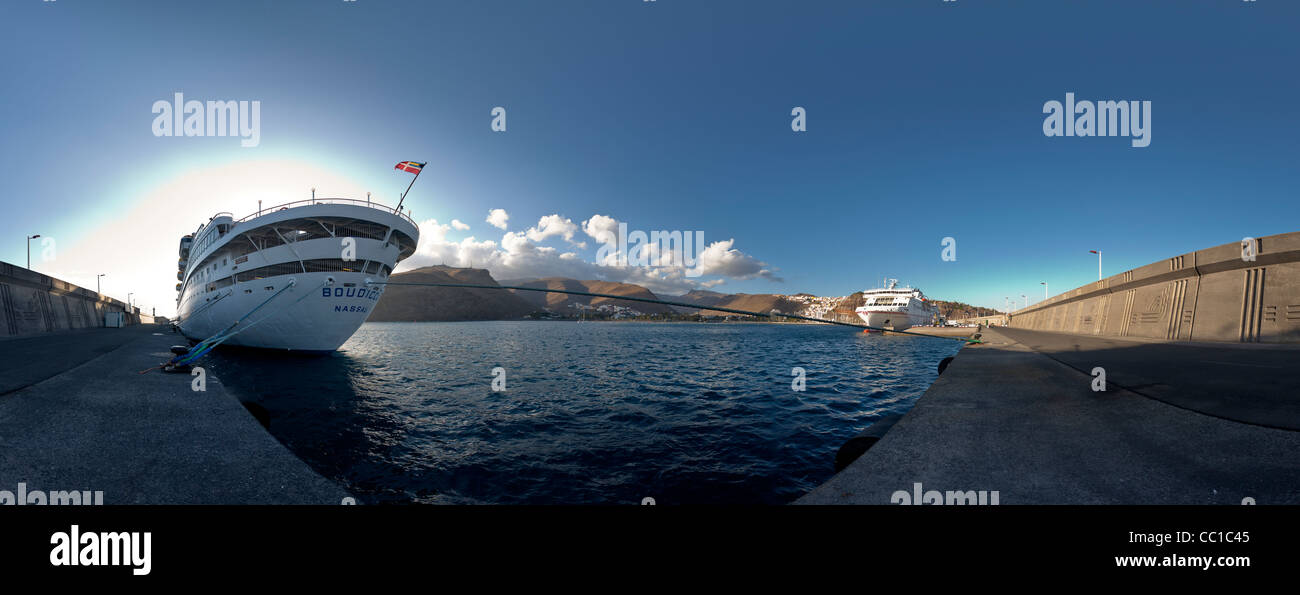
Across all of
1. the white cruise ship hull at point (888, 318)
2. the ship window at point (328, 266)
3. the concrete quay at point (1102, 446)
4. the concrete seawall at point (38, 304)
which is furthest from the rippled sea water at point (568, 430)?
the white cruise ship hull at point (888, 318)

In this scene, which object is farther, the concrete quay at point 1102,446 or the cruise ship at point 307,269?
the cruise ship at point 307,269

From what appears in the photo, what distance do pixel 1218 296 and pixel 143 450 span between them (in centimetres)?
2927

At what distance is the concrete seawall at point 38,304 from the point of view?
82.3 ft

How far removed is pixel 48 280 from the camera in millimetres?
31922

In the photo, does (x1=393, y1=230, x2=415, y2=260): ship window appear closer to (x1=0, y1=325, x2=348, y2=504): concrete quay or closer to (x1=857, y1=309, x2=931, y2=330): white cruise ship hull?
(x1=0, y1=325, x2=348, y2=504): concrete quay

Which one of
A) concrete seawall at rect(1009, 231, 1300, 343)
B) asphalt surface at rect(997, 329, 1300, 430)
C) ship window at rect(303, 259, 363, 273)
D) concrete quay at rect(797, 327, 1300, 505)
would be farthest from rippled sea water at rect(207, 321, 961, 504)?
concrete seawall at rect(1009, 231, 1300, 343)

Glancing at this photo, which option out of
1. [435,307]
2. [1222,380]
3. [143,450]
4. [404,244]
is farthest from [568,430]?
[435,307]

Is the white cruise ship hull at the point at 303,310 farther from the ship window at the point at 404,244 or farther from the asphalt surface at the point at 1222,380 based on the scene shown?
the asphalt surface at the point at 1222,380

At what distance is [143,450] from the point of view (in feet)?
14.3

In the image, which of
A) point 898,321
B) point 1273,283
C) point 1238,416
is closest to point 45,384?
point 1238,416

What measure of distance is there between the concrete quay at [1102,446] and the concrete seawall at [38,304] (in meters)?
49.7

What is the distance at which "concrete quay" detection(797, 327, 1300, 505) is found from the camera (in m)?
3.01

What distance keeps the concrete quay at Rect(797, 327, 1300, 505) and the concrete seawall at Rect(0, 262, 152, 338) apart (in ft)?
163
